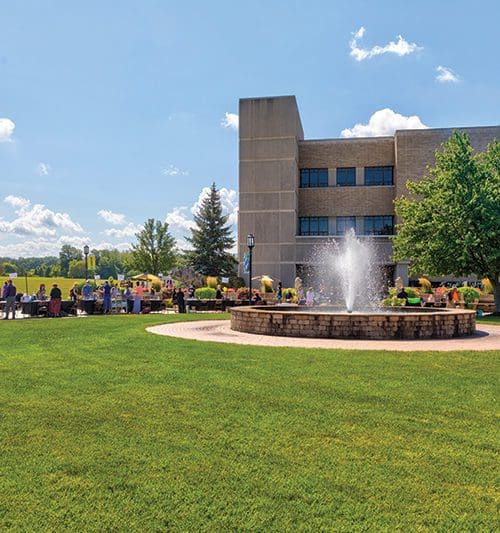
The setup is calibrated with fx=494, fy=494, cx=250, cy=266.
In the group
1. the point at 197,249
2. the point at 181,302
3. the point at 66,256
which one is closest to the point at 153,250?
the point at 197,249

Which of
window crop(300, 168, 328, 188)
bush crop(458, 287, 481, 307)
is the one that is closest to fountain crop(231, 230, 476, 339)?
bush crop(458, 287, 481, 307)

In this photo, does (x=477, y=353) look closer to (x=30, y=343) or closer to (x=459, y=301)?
(x=30, y=343)

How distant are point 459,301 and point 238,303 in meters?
11.7

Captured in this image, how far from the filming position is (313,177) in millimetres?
50250

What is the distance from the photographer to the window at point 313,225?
1938 inches

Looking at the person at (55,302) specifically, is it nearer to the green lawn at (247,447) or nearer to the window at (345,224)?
the green lawn at (247,447)

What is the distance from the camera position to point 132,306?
82.5 ft

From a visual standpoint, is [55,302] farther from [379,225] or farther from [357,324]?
[379,225]

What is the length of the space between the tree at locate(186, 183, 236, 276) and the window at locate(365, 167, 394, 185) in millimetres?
16053

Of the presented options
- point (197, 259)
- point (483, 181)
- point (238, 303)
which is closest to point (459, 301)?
point (483, 181)

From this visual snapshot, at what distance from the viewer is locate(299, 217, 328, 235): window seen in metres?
49.2

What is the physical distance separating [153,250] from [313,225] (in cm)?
2396

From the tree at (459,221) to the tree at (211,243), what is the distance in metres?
29.2

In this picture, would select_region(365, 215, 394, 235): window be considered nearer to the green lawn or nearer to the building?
the building
